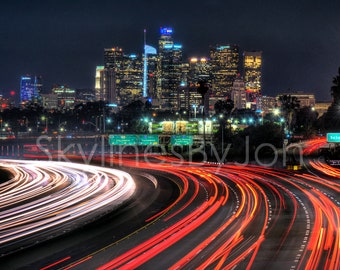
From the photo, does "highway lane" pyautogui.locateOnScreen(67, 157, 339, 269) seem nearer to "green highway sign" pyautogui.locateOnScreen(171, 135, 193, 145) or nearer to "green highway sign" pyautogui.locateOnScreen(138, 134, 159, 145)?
"green highway sign" pyautogui.locateOnScreen(138, 134, 159, 145)

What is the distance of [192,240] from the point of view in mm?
23016

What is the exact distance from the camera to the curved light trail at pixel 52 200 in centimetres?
2522

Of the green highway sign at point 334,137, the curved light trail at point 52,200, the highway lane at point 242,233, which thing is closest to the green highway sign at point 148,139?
the curved light trail at point 52,200

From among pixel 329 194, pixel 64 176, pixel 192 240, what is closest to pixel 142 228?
pixel 192 240

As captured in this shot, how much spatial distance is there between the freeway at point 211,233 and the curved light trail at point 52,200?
1.13m

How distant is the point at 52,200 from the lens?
34.5 m

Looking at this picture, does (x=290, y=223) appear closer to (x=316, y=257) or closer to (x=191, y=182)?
(x=316, y=257)

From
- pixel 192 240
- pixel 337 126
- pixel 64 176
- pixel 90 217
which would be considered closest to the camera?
pixel 192 240

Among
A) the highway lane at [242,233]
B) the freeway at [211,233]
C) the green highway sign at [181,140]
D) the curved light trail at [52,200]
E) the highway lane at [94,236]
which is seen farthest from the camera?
the green highway sign at [181,140]

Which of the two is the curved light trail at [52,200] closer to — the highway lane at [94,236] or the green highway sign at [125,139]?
the highway lane at [94,236]

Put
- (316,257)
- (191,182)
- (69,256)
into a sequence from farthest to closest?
(191,182) < (69,256) < (316,257)

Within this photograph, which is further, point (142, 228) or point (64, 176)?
point (64, 176)

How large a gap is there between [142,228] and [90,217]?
13.2 feet

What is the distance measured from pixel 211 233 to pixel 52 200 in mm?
13843
